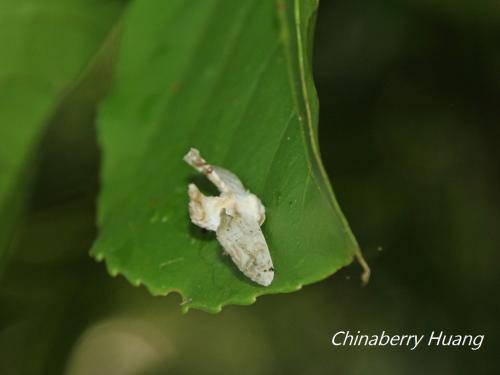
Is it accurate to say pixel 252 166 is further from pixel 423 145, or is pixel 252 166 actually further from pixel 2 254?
pixel 423 145

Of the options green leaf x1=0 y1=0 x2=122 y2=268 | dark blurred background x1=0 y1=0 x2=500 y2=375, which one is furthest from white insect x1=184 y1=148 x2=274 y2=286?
dark blurred background x1=0 y1=0 x2=500 y2=375

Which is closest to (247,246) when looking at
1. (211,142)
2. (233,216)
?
(233,216)

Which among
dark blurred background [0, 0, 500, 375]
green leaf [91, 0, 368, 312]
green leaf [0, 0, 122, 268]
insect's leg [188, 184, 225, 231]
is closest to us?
green leaf [91, 0, 368, 312]

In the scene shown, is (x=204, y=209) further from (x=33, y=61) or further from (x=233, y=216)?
(x=33, y=61)

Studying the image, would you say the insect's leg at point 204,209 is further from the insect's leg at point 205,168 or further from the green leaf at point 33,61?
the green leaf at point 33,61

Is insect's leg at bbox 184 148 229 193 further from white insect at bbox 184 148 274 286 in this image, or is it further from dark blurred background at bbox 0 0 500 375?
dark blurred background at bbox 0 0 500 375

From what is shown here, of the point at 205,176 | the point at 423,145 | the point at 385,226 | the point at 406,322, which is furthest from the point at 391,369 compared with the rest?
the point at 205,176
